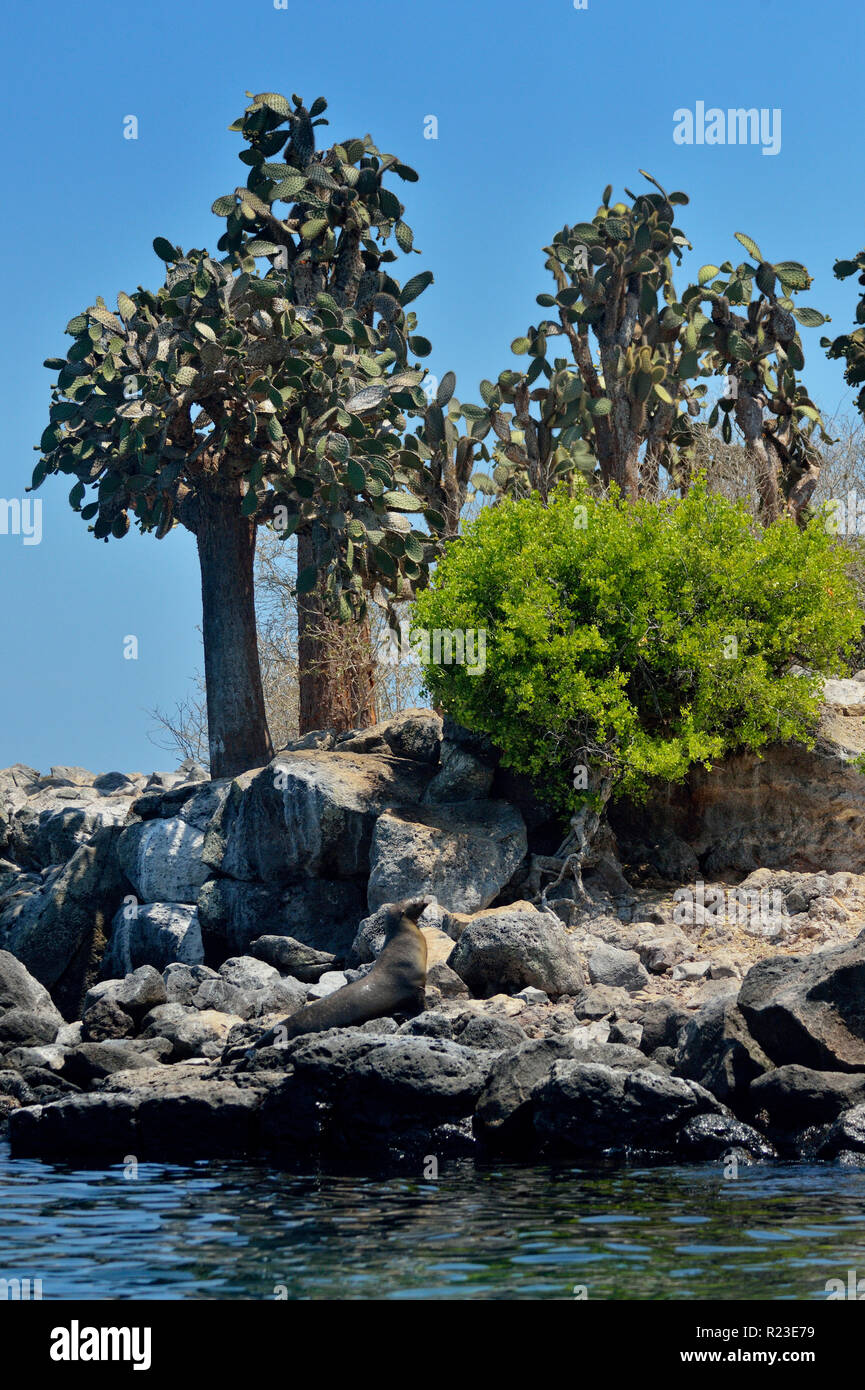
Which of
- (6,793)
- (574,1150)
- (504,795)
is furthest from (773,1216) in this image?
(6,793)

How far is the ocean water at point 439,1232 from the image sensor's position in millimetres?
7148

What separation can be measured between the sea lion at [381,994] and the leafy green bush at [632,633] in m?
4.87

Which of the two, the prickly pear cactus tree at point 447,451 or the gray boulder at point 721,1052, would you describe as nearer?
the gray boulder at point 721,1052

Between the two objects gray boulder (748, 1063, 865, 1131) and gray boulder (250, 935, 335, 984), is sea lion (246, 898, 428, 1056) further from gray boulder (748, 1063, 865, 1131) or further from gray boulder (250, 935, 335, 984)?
gray boulder (748, 1063, 865, 1131)

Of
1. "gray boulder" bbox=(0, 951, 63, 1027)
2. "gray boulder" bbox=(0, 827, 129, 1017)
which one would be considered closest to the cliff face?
"gray boulder" bbox=(0, 827, 129, 1017)

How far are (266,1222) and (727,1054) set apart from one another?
4.60m

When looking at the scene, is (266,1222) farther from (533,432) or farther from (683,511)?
→ (533,432)

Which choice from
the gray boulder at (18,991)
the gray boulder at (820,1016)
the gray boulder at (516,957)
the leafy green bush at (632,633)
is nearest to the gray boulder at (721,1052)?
the gray boulder at (820,1016)

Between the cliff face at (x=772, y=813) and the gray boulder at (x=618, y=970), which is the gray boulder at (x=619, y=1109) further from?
the cliff face at (x=772, y=813)

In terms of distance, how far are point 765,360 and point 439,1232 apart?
71.3ft

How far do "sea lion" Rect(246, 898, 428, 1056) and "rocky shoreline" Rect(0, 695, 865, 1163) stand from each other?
25cm

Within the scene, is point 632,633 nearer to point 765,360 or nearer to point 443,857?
point 443,857

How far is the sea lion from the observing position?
1360 cm

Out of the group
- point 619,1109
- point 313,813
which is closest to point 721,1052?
point 619,1109
